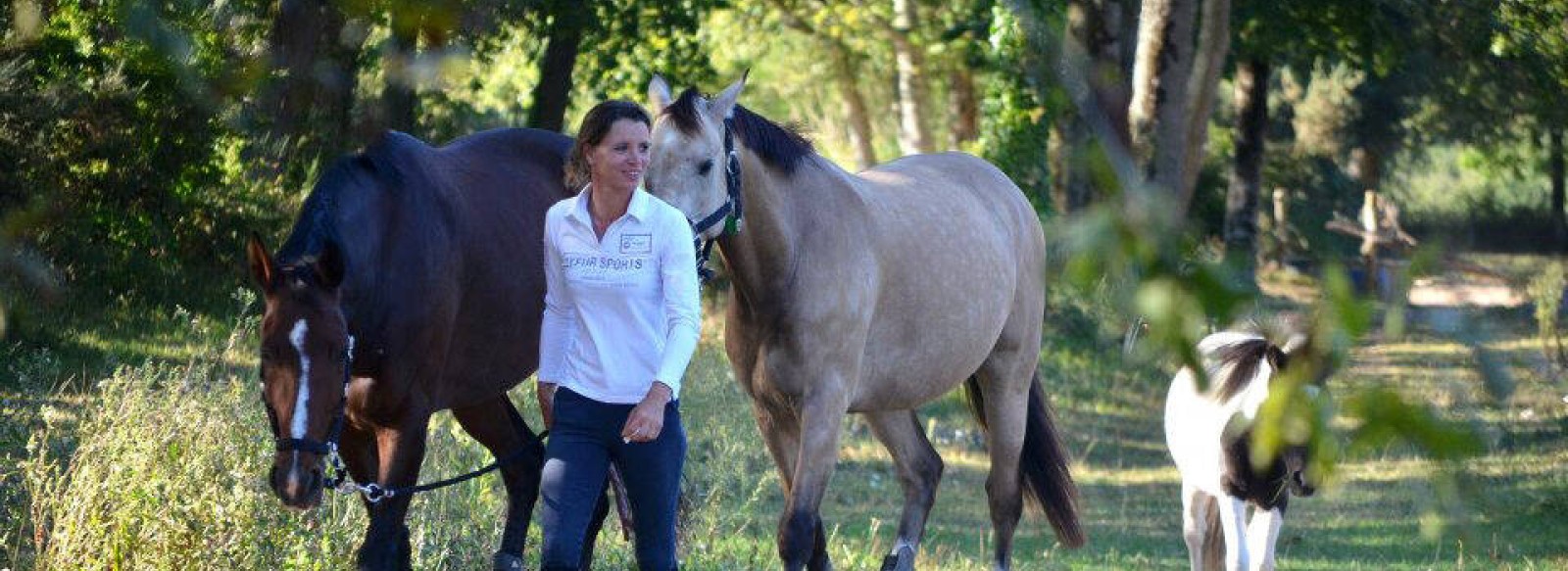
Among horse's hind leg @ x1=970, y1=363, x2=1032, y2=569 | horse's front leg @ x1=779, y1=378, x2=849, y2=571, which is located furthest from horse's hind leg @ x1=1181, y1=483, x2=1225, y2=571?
horse's front leg @ x1=779, y1=378, x2=849, y2=571

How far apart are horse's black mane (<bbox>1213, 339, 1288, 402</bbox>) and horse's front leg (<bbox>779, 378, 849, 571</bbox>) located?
3362mm

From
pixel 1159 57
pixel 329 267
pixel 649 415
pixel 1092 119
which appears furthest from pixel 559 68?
pixel 1092 119

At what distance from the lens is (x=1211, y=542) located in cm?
851

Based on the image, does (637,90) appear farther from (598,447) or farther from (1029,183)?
(598,447)

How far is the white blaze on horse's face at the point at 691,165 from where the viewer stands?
18.3 ft

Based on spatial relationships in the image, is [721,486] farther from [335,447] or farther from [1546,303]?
[1546,303]

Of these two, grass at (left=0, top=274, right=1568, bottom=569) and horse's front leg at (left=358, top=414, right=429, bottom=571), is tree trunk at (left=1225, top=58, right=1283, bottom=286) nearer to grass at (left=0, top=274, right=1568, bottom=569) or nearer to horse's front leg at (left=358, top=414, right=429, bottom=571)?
grass at (left=0, top=274, right=1568, bottom=569)

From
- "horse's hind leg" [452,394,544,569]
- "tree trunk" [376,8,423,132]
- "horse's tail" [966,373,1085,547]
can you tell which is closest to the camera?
"tree trunk" [376,8,423,132]

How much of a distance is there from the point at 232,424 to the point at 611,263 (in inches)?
74.2

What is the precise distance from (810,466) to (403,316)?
145 centimetres

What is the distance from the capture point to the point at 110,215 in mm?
6105

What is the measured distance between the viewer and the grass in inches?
48.6

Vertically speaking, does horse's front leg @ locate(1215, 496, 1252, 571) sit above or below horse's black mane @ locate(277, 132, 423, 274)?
below

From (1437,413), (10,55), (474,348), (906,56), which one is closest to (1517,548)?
(474,348)
